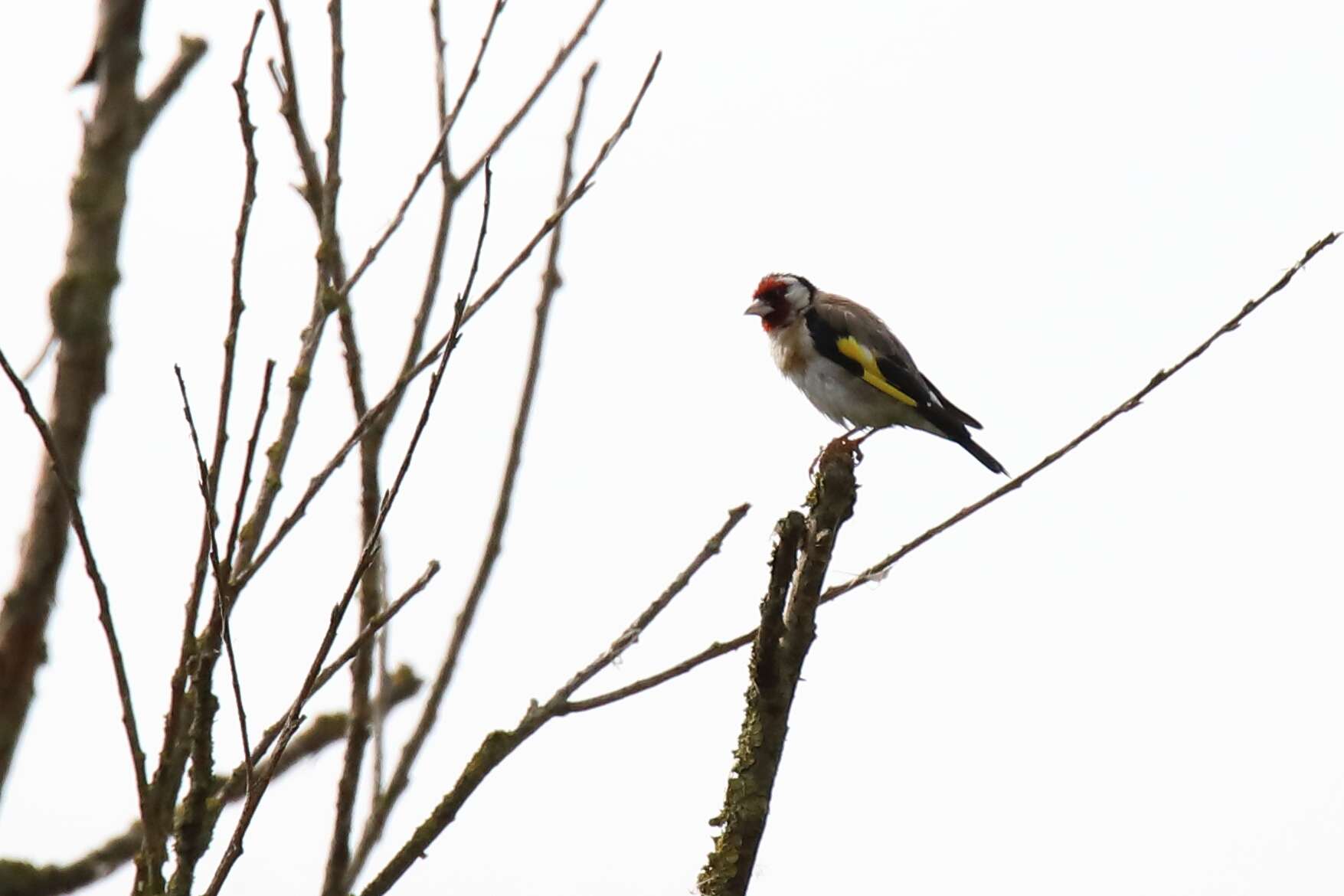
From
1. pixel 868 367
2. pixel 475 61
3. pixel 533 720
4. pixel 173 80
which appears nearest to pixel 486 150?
pixel 475 61

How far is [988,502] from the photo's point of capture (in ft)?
11.4

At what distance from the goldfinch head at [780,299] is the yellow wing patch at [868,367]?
1.71 ft

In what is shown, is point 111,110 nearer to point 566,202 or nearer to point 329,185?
point 329,185

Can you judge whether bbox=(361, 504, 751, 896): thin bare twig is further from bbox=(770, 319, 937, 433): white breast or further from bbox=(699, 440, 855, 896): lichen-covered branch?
bbox=(770, 319, 937, 433): white breast

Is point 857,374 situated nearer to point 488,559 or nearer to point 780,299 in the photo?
point 780,299

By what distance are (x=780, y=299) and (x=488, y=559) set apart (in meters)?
5.88

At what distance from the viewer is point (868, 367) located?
866cm

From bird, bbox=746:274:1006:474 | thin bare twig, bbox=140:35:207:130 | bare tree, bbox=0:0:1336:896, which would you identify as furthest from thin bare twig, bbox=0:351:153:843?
bird, bbox=746:274:1006:474

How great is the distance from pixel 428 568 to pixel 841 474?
1.48 m

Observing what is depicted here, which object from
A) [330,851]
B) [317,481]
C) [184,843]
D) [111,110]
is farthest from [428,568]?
[111,110]

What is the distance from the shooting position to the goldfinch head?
30.6 ft

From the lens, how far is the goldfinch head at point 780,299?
9.34 meters

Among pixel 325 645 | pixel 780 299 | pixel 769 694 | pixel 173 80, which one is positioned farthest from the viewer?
pixel 780 299

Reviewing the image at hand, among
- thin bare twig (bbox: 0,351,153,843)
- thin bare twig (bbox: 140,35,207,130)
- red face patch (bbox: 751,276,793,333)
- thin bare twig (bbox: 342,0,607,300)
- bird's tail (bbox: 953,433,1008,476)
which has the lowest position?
thin bare twig (bbox: 0,351,153,843)
